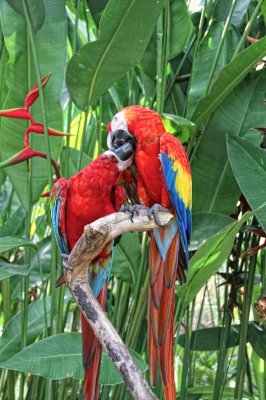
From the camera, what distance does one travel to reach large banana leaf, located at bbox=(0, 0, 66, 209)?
4.17 feet

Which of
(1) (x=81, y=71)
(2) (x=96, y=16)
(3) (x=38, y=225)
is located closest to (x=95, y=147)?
(3) (x=38, y=225)

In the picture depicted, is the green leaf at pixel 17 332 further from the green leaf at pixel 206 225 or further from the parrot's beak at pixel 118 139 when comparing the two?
the parrot's beak at pixel 118 139

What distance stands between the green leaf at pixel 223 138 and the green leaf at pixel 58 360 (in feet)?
1.22

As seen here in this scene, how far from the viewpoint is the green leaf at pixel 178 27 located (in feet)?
4.13

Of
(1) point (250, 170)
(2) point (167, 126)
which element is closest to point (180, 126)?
(2) point (167, 126)

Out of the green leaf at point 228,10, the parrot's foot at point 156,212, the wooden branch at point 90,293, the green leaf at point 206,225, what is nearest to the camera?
the wooden branch at point 90,293

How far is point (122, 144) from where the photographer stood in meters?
0.91

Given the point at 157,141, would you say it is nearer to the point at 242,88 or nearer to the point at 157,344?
the point at 157,344

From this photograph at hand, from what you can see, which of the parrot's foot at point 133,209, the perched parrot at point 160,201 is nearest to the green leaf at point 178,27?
the perched parrot at point 160,201

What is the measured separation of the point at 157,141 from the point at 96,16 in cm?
48

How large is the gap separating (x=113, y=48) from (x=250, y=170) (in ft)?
1.00

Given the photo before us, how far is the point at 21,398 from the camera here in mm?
1348

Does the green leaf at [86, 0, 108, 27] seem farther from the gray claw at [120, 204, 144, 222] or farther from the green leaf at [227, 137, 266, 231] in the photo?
the gray claw at [120, 204, 144, 222]

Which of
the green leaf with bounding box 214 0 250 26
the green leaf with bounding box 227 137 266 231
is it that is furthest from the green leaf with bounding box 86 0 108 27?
the green leaf with bounding box 227 137 266 231
